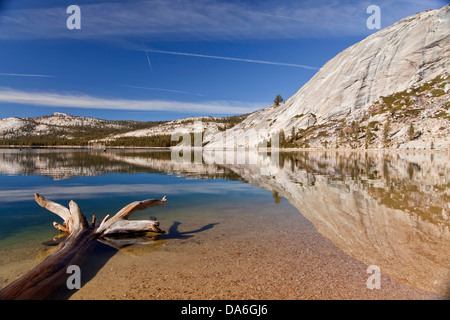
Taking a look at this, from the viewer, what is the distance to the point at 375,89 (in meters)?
154

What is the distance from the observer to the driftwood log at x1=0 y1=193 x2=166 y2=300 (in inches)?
259

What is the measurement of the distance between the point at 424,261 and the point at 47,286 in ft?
36.4

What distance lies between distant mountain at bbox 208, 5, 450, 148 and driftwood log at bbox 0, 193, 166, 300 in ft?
396

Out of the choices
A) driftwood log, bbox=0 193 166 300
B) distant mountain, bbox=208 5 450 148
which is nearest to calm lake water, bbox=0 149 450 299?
driftwood log, bbox=0 193 166 300

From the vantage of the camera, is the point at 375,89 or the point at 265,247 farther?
the point at 375,89

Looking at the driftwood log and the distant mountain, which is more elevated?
the distant mountain

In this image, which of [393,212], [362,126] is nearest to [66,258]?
[393,212]

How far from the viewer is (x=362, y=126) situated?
13262 centimetres

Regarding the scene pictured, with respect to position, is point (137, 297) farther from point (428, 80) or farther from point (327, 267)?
point (428, 80)

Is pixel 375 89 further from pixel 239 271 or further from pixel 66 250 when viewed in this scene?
pixel 66 250

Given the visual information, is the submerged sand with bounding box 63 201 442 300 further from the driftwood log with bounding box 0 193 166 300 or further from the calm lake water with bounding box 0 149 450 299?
the driftwood log with bounding box 0 193 166 300

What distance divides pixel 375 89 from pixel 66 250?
178130 millimetres

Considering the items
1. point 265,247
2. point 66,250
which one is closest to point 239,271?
point 265,247

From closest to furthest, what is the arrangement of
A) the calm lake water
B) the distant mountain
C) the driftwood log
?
Result: the driftwood log → the calm lake water → the distant mountain
